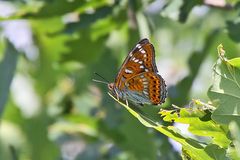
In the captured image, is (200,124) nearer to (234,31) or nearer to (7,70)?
(234,31)

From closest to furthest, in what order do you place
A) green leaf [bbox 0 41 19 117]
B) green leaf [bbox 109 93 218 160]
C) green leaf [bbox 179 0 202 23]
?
green leaf [bbox 109 93 218 160] < green leaf [bbox 179 0 202 23] < green leaf [bbox 0 41 19 117]

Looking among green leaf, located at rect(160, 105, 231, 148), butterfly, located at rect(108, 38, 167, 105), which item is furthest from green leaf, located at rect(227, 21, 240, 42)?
green leaf, located at rect(160, 105, 231, 148)

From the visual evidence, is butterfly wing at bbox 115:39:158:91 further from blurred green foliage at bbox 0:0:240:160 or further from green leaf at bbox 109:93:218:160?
green leaf at bbox 109:93:218:160

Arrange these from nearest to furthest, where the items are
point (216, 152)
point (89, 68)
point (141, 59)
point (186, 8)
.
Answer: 1. point (216, 152)
2. point (141, 59)
3. point (186, 8)
4. point (89, 68)

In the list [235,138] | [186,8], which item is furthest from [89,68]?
[235,138]

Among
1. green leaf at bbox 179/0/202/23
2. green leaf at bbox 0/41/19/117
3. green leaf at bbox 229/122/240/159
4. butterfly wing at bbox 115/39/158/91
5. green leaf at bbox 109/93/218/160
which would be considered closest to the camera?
green leaf at bbox 229/122/240/159

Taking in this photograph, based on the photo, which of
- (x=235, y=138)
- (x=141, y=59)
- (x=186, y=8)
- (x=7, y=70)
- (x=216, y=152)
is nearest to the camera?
(x=235, y=138)

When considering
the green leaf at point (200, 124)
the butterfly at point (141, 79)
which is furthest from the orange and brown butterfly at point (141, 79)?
the green leaf at point (200, 124)

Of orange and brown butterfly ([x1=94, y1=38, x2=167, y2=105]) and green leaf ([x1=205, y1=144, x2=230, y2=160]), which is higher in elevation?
orange and brown butterfly ([x1=94, y1=38, x2=167, y2=105])

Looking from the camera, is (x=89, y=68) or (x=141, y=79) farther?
(x=89, y=68)
